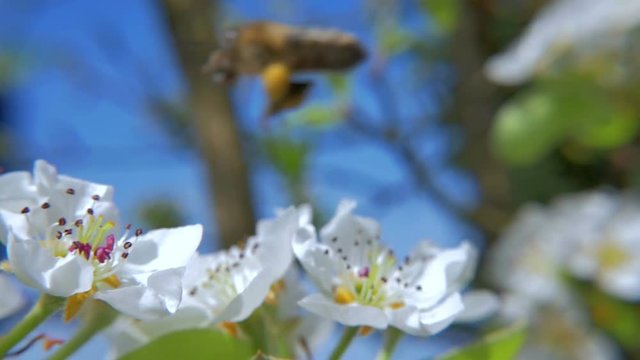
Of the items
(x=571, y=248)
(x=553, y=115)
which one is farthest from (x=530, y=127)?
(x=571, y=248)

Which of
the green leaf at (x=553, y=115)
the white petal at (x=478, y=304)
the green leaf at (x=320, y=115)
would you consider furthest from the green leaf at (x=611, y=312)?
the white petal at (x=478, y=304)

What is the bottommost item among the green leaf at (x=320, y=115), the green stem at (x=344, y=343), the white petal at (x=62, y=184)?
the green leaf at (x=320, y=115)

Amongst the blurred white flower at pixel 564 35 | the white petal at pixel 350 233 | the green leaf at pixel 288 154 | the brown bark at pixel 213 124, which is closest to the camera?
the white petal at pixel 350 233

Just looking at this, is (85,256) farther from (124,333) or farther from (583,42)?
(583,42)

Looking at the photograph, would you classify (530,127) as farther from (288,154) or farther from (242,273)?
(242,273)

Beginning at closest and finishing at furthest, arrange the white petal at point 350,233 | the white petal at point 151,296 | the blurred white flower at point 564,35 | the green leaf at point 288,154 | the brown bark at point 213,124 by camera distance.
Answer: the white petal at point 151,296
the white petal at point 350,233
the blurred white flower at point 564,35
the brown bark at point 213,124
the green leaf at point 288,154

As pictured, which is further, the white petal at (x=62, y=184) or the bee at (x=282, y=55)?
the bee at (x=282, y=55)

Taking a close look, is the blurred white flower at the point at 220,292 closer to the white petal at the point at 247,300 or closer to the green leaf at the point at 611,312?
the white petal at the point at 247,300
